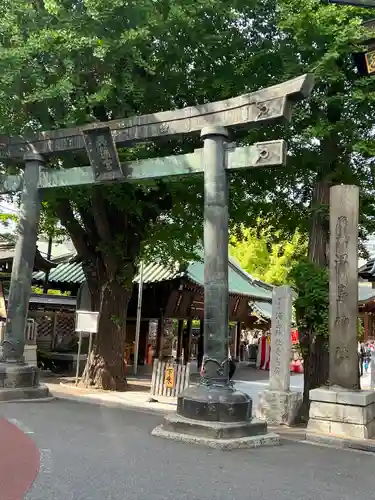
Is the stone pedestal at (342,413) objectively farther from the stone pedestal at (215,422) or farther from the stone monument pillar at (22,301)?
the stone monument pillar at (22,301)

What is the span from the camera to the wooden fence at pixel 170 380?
513 inches

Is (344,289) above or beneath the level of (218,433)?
above

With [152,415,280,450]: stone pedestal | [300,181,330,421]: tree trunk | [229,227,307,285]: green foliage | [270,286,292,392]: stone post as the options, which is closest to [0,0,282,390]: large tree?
[300,181,330,421]: tree trunk

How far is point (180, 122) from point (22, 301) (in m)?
4.95

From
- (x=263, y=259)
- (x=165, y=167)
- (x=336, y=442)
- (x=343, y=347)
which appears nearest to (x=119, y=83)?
(x=165, y=167)

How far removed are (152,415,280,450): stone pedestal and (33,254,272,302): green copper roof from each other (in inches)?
396

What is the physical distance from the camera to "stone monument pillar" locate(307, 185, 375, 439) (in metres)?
8.54

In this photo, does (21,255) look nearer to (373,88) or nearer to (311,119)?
(311,119)

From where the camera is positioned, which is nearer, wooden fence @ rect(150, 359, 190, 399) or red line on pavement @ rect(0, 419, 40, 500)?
red line on pavement @ rect(0, 419, 40, 500)

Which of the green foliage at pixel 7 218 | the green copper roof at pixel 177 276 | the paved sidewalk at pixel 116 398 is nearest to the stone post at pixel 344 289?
the paved sidewalk at pixel 116 398

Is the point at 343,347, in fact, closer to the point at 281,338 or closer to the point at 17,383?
the point at 281,338

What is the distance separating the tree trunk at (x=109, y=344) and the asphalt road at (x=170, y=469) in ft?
17.3

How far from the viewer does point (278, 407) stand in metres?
10.4

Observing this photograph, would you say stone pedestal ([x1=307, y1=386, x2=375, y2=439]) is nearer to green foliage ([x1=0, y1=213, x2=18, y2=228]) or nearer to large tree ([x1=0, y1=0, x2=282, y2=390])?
large tree ([x1=0, y1=0, x2=282, y2=390])
